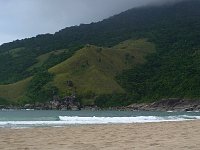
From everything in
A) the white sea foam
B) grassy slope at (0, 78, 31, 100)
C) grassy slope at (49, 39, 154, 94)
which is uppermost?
grassy slope at (49, 39, 154, 94)

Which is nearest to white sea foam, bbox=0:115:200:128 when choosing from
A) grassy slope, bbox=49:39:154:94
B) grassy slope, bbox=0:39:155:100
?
grassy slope, bbox=49:39:154:94

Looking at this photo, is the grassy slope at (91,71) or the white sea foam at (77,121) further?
the grassy slope at (91,71)

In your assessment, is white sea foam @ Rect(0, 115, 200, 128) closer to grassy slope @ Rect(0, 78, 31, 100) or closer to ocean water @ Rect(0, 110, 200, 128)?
ocean water @ Rect(0, 110, 200, 128)

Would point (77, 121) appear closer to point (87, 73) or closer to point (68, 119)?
point (68, 119)

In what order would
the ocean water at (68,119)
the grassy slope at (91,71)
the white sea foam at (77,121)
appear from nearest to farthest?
the white sea foam at (77,121), the ocean water at (68,119), the grassy slope at (91,71)

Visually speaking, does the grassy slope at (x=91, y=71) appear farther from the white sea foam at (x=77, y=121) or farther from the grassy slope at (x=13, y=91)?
the white sea foam at (x=77, y=121)

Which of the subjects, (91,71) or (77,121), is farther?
(91,71)

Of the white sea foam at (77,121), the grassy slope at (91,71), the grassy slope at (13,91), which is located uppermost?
the grassy slope at (91,71)

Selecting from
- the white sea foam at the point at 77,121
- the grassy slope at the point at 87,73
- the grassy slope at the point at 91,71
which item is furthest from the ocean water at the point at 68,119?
the grassy slope at the point at 87,73

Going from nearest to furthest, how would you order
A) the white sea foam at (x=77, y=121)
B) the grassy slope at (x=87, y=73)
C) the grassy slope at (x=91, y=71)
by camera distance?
the white sea foam at (x=77, y=121)
the grassy slope at (x=91, y=71)
the grassy slope at (x=87, y=73)

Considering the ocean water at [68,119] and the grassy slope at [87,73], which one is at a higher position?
the grassy slope at [87,73]

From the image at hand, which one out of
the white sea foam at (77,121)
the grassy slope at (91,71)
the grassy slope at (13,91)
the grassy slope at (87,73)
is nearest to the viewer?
the white sea foam at (77,121)

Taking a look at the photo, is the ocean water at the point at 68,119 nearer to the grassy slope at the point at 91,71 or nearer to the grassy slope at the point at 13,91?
the grassy slope at the point at 91,71

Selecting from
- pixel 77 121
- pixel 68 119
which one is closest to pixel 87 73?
pixel 68 119
